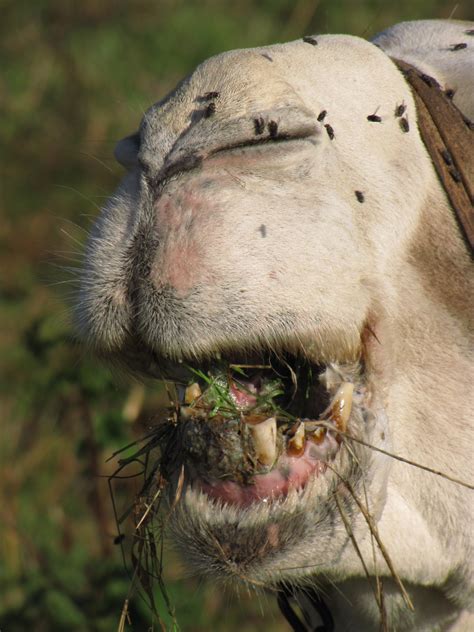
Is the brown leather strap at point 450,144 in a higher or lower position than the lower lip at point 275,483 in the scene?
higher

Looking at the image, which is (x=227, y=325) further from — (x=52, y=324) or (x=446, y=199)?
(x=52, y=324)

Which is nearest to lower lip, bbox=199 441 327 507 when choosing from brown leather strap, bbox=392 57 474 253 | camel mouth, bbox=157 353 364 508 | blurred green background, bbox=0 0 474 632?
camel mouth, bbox=157 353 364 508

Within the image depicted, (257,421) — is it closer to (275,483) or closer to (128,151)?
(275,483)

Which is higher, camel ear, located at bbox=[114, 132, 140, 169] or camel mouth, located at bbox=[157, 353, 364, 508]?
camel ear, located at bbox=[114, 132, 140, 169]

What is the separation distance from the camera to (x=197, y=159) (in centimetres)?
242

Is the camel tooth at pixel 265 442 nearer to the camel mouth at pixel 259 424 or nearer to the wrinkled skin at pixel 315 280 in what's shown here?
the camel mouth at pixel 259 424

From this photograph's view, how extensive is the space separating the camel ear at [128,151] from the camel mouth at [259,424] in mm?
481

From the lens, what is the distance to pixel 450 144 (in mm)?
2805

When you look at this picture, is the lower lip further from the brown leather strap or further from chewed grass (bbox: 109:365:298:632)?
the brown leather strap

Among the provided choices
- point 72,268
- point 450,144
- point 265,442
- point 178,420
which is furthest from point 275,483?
point 450,144

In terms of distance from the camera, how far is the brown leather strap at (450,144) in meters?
2.77

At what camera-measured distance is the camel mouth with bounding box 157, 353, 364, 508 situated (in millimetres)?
2467

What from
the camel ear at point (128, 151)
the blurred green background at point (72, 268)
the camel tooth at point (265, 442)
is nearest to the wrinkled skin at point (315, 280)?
the camel ear at point (128, 151)

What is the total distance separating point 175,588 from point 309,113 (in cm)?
242
